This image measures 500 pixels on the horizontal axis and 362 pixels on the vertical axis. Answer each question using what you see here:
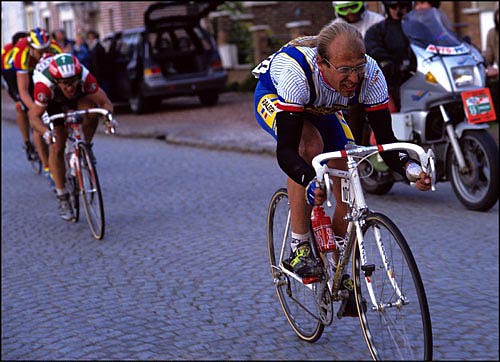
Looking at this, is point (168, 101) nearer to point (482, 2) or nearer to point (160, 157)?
point (482, 2)

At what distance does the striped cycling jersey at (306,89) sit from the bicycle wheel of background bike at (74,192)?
654 cm

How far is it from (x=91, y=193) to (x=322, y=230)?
5.65 m

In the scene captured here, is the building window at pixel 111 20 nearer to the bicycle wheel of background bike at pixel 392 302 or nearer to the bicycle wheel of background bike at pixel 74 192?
the bicycle wheel of background bike at pixel 74 192

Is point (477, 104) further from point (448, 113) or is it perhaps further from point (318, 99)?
point (318, 99)

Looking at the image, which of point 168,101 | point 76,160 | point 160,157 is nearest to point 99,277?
point 76,160

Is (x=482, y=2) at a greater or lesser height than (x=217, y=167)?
greater

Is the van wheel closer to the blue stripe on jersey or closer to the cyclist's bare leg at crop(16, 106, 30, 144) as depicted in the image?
the cyclist's bare leg at crop(16, 106, 30, 144)

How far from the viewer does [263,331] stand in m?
Result: 5.73

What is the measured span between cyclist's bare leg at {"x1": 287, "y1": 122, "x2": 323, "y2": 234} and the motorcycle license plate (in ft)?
9.49

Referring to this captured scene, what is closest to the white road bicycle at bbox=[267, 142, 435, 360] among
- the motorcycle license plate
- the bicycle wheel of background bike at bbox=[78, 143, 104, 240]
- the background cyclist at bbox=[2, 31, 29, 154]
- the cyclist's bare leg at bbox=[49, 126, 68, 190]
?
the motorcycle license plate

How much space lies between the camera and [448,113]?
871 centimetres

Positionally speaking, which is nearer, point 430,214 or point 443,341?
point 443,341

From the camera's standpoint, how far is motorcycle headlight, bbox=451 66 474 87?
7059mm

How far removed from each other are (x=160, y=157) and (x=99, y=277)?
8337 mm
